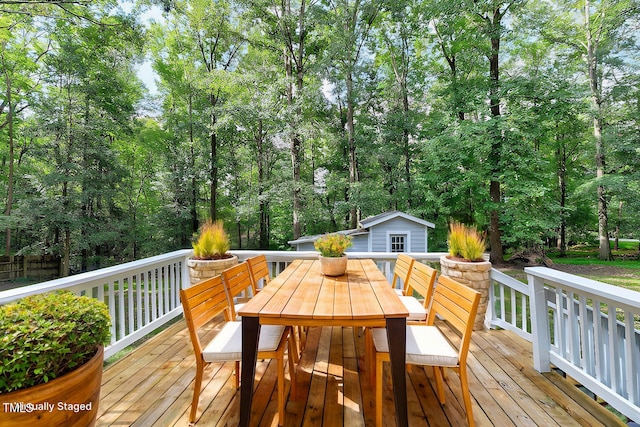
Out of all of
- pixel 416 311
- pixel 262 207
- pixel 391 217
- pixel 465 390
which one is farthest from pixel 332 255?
pixel 262 207

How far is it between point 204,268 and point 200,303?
5.60 ft

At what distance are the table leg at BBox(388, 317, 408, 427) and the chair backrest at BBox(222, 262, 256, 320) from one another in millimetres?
1313

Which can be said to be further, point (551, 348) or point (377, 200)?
point (377, 200)

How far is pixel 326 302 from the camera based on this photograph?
1.71 m

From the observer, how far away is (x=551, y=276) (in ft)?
7.02

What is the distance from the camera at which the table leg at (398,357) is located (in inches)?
57.6

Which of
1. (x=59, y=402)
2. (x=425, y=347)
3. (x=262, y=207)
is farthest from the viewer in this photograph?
(x=262, y=207)

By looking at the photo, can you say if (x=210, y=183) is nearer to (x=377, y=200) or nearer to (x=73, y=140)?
(x=73, y=140)

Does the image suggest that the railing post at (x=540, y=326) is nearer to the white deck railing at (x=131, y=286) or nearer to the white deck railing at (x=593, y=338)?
the white deck railing at (x=593, y=338)

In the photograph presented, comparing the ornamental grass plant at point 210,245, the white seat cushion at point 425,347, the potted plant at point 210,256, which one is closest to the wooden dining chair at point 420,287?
the white seat cushion at point 425,347

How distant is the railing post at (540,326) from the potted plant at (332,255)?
5.36 feet

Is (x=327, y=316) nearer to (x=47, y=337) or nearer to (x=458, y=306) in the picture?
(x=458, y=306)

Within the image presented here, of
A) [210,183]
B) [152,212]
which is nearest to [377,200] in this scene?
[210,183]

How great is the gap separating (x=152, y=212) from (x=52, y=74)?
20.5 feet
